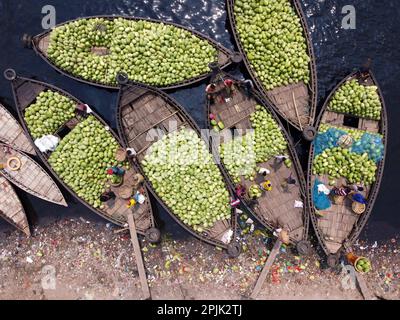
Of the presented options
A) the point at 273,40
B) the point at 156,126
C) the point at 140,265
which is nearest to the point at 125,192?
the point at 156,126

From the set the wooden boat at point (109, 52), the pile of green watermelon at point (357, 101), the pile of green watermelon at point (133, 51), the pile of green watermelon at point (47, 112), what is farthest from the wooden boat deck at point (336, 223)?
the pile of green watermelon at point (47, 112)

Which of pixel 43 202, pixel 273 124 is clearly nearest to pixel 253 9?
pixel 273 124

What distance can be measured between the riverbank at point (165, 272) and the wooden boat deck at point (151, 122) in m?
1.85

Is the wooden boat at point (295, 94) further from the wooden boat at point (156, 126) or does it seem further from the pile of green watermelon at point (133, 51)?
the wooden boat at point (156, 126)

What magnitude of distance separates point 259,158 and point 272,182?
1146mm

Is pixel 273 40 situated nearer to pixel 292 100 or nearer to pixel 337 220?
pixel 292 100

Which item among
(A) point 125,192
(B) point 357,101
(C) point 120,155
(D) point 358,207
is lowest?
(D) point 358,207

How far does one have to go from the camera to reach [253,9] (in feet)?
41.4

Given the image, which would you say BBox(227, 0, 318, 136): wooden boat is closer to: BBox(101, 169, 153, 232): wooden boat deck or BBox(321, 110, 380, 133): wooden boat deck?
BBox(321, 110, 380, 133): wooden boat deck

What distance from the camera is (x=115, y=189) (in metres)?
13.1

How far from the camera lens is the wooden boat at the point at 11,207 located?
44.1 feet

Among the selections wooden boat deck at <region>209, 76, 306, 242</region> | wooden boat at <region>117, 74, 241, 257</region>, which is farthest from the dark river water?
wooden boat deck at <region>209, 76, 306, 242</region>

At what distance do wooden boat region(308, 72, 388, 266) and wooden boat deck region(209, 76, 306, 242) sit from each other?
26.5 inches
